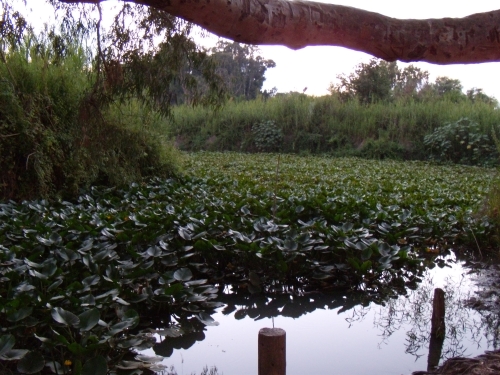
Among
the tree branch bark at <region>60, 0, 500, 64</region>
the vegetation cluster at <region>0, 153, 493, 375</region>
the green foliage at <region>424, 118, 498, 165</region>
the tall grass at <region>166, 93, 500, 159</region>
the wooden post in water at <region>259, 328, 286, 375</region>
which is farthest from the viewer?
the tall grass at <region>166, 93, 500, 159</region>

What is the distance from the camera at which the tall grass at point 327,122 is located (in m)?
14.2

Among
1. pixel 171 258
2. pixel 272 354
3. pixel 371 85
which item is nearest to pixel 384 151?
pixel 371 85

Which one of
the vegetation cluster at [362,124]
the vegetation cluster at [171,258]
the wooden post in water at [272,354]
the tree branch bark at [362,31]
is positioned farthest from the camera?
the vegetation cluster at [362,124]

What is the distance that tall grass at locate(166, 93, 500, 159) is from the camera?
46.6 feet

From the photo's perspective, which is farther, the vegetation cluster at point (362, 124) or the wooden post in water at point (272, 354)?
the vegetation cluster at point (362, 124)

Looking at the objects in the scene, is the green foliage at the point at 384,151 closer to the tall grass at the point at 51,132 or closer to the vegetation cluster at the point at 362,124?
the vegetation cluster at the point at 362,124

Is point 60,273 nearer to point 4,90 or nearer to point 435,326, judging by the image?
point 435,326

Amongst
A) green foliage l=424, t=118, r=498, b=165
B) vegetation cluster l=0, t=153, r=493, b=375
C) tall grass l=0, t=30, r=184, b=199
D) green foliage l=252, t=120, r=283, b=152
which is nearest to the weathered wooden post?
vegetation cluster l=0, t=153, r=493, b=375

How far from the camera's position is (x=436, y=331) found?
2.79m

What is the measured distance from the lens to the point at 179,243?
3.61 meters

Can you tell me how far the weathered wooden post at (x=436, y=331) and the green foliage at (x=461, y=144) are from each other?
1032cm

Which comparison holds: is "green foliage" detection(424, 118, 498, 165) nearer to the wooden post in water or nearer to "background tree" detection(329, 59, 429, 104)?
"background tree" detection(329, 59, 429, 104)

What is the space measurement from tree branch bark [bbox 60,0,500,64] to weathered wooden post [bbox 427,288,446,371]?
1165mm

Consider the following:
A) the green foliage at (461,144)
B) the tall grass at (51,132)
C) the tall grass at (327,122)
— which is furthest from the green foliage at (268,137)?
the tall grass at (51,132)
